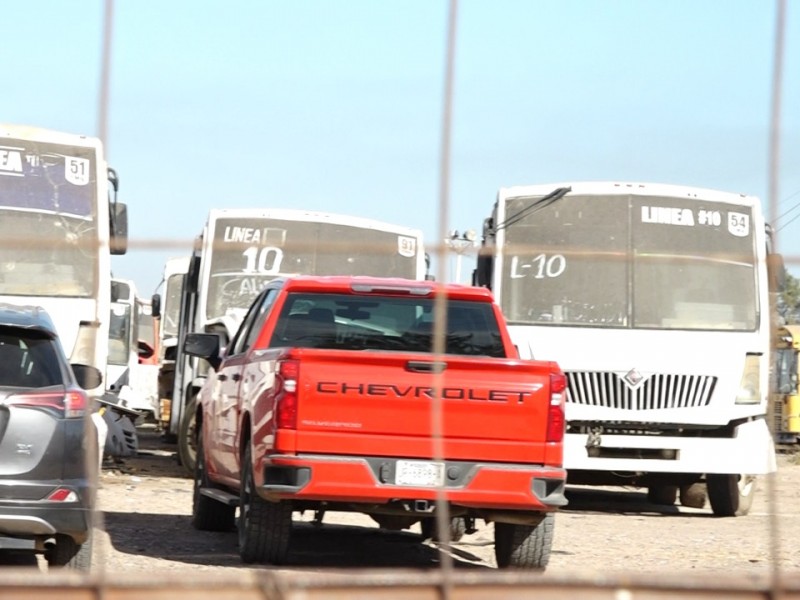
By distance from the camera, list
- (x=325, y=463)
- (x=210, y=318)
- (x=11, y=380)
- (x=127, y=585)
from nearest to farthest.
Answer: (x=127, y=585)
(x=11, y=380)
(x=325, y=463)
(x=210, y=318)

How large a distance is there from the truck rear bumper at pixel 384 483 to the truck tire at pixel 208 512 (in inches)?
115

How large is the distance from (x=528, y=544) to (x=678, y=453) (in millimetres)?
4781

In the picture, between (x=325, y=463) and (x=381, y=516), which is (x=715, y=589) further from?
(x=381, y=516)

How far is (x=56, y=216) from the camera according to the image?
16.0 metres

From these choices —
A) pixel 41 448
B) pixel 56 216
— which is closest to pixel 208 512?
pixel 41 448

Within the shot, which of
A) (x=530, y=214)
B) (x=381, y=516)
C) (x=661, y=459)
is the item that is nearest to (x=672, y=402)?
(x=661, y=459)

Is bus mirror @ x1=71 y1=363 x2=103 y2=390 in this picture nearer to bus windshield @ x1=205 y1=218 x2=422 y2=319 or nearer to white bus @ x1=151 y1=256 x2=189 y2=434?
bus windshield @ x1=205 y1=218 x2=422 y2=319

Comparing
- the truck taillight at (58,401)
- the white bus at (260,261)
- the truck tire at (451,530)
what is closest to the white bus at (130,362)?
the white bus at (260,261)

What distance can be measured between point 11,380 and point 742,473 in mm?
7727

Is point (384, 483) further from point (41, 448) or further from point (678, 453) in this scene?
point (678, 453)

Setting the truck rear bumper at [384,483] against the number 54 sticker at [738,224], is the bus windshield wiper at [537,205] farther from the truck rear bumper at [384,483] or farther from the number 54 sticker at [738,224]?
the truck rear bumper at [384,483]

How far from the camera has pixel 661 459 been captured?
14422 millimetres

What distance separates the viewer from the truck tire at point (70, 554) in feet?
27.8

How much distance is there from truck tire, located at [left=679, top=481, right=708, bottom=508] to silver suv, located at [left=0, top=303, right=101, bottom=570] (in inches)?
351
